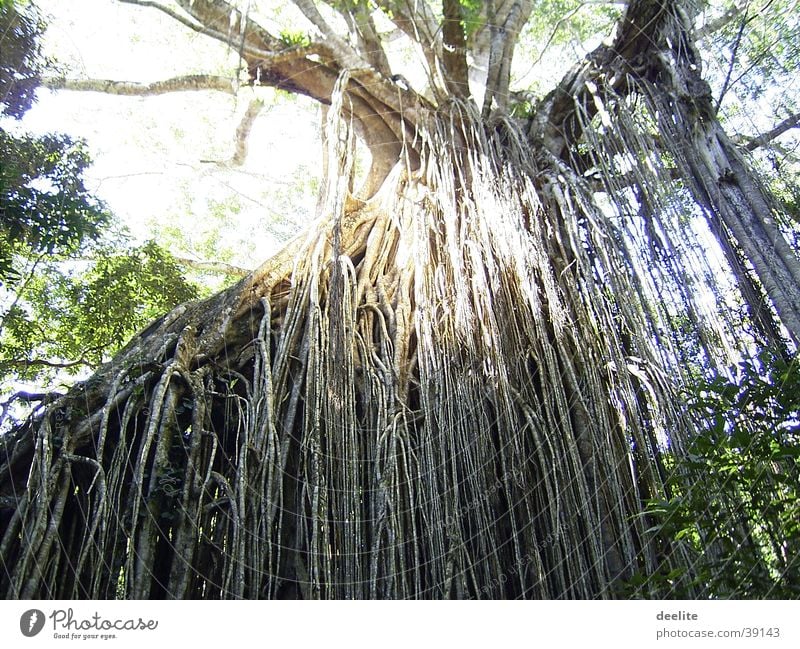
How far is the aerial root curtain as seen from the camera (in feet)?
6.82

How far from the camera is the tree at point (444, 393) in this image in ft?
6.90

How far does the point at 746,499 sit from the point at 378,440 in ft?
A: 3.82

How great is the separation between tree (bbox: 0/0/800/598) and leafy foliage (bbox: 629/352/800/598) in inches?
4.1

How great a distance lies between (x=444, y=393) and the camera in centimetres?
258

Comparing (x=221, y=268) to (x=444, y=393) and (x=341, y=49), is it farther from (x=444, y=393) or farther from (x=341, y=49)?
(x=444, y=393)

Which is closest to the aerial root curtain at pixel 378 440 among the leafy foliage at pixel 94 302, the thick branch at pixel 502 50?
the leafy foliage at pixel 94 302

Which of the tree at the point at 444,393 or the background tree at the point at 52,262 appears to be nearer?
the tree at the point at 444,393

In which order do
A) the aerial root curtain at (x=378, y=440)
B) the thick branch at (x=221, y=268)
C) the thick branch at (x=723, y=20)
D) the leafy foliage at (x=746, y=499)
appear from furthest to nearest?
the thick branch at (x=221, y=268)
the thick branch at (x=723, y=20)
the aerial root curtain at (x=378, y=440)
the leafy foliage at (x=746, y=499)

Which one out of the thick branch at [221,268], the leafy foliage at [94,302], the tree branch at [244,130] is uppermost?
the tree branch at [244,130]

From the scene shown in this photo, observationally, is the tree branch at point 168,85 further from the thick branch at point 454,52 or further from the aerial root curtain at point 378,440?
the aerial root curtain at point 378,440

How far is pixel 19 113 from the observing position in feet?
10.6
